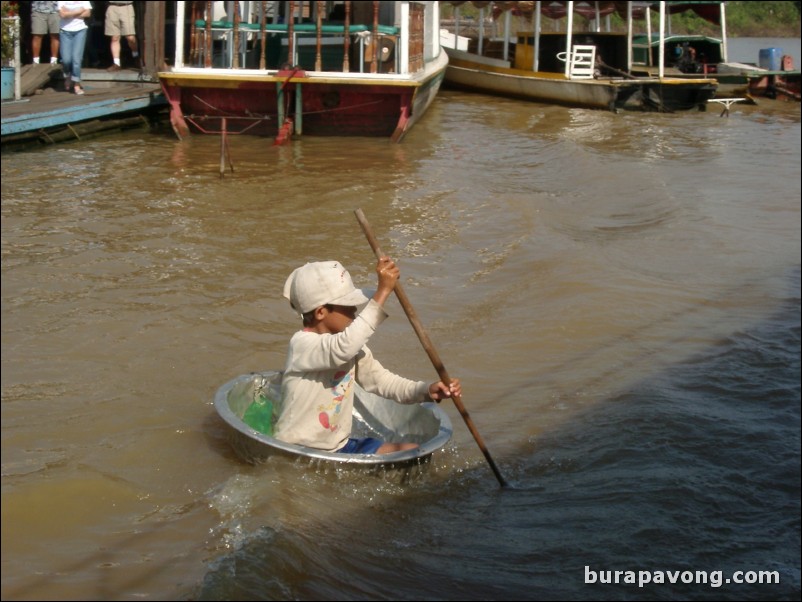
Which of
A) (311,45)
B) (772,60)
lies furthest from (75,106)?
(772,60)

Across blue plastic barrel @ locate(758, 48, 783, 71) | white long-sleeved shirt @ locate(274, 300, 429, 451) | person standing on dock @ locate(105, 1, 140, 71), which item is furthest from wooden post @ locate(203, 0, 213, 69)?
blue plastic barrel @ locate(758, 48, 783, 71)

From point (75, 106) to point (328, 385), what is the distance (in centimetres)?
919

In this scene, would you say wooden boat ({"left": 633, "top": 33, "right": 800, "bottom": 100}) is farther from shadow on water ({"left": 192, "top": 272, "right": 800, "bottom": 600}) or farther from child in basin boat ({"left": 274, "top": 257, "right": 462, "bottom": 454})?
child in basin boat ({"left": 274, "top": 257, "right": 462, "bottom": 454})

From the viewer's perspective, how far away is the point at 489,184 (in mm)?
10883

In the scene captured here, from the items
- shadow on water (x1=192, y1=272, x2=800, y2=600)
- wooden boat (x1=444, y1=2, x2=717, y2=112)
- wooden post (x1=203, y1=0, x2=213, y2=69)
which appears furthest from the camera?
wooden boat (x1=444, y1=2, x2=717, y2=112)

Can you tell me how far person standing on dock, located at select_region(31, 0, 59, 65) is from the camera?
42.7 ft

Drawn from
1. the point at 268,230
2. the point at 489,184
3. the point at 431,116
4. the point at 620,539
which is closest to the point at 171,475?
the point at 620,539

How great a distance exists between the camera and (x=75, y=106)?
39.0 feet

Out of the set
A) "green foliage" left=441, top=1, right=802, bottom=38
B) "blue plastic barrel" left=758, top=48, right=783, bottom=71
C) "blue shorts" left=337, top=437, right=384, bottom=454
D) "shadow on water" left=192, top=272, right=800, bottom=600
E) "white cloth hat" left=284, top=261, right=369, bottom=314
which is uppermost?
"green foliage" left=441, top=1, right=802, bottom=38

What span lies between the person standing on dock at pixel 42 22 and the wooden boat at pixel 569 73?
27.7ft

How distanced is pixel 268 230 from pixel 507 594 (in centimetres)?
549

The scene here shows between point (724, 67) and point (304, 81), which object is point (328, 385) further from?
point (724, 67)

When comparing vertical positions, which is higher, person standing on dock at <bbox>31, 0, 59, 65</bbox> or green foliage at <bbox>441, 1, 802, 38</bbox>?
green foliage at <bbox>441, 1, 802, 38</bbox>

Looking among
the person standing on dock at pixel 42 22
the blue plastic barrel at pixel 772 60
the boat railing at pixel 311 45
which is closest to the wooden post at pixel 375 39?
the boat railing at pixel 311 45
